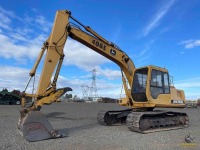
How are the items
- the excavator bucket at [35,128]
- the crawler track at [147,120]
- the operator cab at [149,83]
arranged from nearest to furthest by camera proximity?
the excavator bucket at [35,128]
the crawler track at [147,120]
the operator cab at [149,83]

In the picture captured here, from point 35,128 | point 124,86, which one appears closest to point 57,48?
point 35,128

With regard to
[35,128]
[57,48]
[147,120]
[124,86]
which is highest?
[57,48]

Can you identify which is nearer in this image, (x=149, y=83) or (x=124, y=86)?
(x=149, y=83)

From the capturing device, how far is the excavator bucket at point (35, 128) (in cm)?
912

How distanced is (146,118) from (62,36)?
530 cm

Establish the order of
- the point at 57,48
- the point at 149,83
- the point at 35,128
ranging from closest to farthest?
1. the point at 35,128
2. the point at 57,48
3. the point at 149,83

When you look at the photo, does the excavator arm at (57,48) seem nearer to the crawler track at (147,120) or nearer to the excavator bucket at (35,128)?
the excavator bucket at (35,128)

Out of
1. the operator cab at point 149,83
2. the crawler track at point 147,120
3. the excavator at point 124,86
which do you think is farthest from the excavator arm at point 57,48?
the crawler track at point 147,120

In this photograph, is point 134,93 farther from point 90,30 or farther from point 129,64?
point 90,30

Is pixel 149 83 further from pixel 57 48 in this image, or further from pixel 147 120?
pixel 57 48

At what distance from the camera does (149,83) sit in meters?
13.0

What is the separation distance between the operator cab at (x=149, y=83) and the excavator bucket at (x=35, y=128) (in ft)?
16.8

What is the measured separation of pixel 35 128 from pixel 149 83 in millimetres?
6004

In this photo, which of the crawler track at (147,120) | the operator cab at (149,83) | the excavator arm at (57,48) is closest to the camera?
the excavator arm at (57,48)
